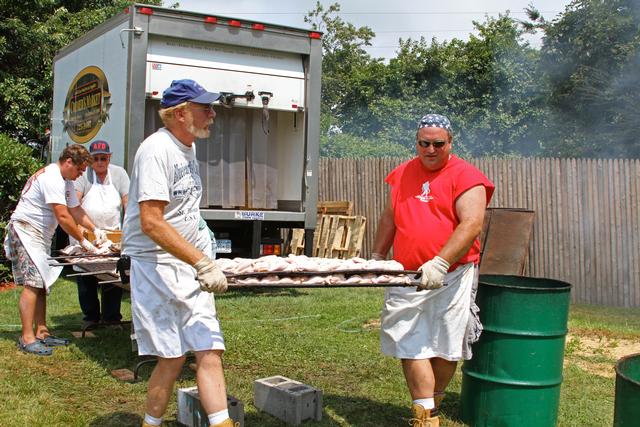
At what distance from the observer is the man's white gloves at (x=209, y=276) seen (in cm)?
347

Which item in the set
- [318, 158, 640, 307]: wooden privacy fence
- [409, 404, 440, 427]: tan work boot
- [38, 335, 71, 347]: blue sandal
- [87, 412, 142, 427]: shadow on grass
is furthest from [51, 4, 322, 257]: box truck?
[409, 404, 440, 427]: tan work boot

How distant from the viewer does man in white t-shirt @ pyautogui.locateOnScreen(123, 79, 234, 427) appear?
3.62 meters

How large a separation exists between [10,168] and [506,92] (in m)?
19.2

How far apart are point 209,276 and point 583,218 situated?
29.4 feet

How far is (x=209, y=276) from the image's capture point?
348 centimetres

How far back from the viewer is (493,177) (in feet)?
39.8

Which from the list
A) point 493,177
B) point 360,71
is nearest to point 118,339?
point 493,177

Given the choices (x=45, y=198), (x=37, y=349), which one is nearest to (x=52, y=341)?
(x=37, y=349)

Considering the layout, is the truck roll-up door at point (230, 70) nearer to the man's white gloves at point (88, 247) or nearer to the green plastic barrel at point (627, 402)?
Answer: the man's white gloves at point (88, 247)

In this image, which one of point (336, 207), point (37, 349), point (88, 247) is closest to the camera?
point (88, 247)

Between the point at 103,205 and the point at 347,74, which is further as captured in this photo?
the point at 347,74

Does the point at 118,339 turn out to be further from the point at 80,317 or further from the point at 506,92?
the point at 506,92

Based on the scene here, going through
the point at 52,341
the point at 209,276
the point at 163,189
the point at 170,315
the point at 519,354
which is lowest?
the point at 52,341

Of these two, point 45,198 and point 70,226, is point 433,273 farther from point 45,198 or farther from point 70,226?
point 45,198
